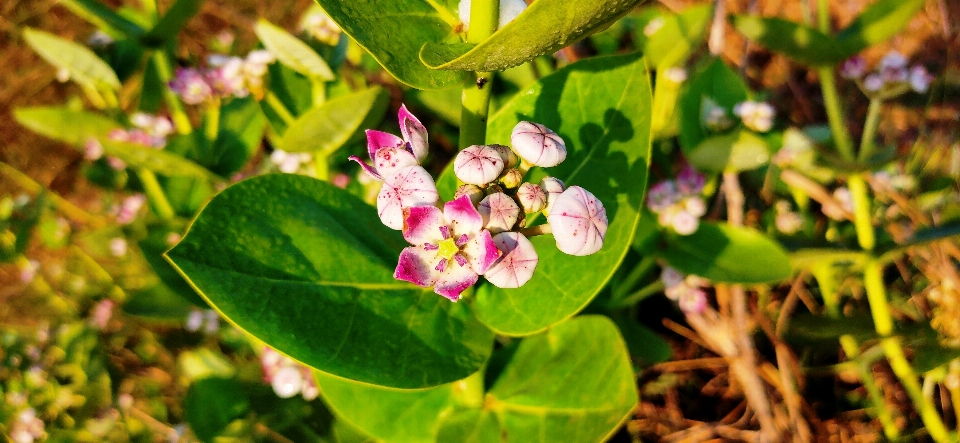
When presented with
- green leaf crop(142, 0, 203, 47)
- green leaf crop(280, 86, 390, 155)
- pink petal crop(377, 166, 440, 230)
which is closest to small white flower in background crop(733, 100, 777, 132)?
green leaf crop(280, 86, 390, 155)

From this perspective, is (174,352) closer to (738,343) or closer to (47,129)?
(47,129)

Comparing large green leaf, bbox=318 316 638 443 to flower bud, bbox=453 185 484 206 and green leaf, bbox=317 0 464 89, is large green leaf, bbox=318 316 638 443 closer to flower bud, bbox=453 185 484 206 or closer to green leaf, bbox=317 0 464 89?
flower bud, bbox=453 185 484 206

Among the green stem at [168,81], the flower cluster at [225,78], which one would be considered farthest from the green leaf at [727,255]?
the green stem at [168,81]

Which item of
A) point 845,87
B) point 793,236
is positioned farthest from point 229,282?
point 845,87

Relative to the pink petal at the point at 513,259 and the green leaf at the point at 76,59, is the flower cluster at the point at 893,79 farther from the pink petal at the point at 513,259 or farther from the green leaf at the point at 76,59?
the green leaf at the point at 76,59

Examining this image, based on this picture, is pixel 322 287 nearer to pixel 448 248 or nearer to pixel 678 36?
pixel 448 248
